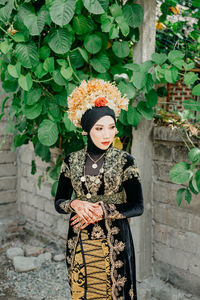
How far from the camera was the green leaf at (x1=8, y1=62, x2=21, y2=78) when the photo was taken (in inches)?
96.8

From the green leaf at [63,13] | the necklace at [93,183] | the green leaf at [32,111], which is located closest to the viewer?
the necklace at [93,183]

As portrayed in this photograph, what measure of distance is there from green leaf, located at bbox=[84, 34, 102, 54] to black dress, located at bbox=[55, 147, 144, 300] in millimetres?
882

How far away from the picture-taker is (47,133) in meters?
2.59

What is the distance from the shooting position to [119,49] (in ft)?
8.67

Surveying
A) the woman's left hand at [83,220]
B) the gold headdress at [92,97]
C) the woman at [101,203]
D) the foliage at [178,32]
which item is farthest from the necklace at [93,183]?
the foliage at [178,32]

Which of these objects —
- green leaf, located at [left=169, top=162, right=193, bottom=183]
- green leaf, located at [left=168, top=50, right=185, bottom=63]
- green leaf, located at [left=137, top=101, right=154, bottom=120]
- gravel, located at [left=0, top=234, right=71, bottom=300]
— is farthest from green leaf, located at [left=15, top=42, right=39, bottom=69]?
gravel, located at [left=0, top=234, right=71, bottom=300]

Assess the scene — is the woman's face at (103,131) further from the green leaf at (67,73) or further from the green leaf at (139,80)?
the green leaf at (67,73)

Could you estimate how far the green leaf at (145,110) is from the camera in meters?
2.62

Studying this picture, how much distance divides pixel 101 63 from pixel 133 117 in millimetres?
452

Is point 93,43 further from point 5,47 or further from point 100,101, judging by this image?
point 100,101

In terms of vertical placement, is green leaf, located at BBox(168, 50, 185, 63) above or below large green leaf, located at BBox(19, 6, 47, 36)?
below

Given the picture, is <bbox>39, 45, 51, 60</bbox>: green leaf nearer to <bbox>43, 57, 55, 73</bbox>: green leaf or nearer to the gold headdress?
<bbox>43, 57, 55, 73</bbox>: green leaf

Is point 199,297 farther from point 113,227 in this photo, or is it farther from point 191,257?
point 113,227

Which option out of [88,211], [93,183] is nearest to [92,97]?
[93,183]
